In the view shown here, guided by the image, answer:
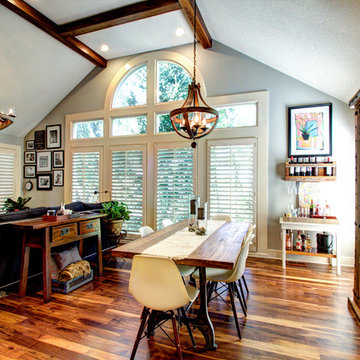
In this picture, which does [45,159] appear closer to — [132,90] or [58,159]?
[58,159]

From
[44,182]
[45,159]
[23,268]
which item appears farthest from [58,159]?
[23,268]

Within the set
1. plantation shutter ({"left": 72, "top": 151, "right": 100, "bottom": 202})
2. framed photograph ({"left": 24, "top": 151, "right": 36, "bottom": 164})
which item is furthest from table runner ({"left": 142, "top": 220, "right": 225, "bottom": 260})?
framed photograph ({"left": 24, "top": 151, "right": 36, "bottom": 164})

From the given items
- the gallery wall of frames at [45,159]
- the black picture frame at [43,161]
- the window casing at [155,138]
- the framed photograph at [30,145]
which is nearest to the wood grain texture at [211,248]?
the window casing at [155,138]

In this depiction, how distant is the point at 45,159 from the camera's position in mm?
6273

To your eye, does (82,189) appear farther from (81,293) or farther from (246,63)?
(246,63)

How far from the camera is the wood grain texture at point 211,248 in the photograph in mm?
1829

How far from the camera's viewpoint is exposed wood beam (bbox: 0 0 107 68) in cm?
389

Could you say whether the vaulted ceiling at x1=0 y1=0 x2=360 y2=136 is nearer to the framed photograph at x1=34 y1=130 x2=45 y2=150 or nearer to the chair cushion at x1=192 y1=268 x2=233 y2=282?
the framed photograph at x1=34 y1=130 x2=45 y2=150

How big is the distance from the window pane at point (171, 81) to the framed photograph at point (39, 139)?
3.27 m

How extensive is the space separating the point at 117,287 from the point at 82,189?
3.23m

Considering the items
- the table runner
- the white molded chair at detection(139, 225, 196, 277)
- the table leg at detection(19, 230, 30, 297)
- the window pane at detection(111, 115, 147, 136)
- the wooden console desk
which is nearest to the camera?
the table runner

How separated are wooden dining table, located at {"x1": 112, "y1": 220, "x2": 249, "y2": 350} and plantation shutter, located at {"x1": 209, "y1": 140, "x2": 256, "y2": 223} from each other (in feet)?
6.22

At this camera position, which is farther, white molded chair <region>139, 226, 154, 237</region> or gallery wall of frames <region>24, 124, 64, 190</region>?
gallery wall of frames <region>24, 124, 64, 190</region>

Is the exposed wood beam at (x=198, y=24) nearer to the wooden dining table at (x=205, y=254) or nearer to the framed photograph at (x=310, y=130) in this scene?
the framed photograph at (x=310, y=130)
